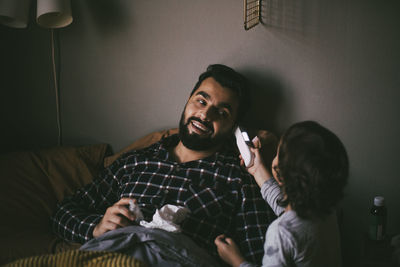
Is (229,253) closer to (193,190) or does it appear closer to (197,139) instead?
(193,190)

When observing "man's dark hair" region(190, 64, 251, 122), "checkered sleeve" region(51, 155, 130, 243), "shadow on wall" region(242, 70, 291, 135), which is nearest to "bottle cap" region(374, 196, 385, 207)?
"shadow on wall" region(242, 70, 291, 135)

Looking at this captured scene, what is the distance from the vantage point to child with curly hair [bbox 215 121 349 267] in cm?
83

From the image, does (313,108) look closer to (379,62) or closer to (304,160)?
(379,62)

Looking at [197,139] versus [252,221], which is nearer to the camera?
[252,221]

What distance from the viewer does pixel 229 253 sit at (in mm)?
Answer: 1066

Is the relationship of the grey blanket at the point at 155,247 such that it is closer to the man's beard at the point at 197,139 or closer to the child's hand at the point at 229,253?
the child's hand at the point at 229,253

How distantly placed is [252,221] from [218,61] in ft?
2.46

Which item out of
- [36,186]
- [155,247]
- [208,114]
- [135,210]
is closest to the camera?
[155,247]

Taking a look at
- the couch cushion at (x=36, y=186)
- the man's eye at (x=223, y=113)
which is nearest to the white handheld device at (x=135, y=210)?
the couch cushion at (x=36, y=186)

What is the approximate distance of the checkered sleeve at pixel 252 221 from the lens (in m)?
1.19

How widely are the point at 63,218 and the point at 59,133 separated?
2.08 ft

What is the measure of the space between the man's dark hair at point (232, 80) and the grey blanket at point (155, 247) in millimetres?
640

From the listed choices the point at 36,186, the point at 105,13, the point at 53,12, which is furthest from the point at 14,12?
the point at 36,186

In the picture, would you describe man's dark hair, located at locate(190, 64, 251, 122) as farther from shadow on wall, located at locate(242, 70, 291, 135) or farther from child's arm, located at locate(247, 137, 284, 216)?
child's arm, located at locate(247, 137, 284, 216)
